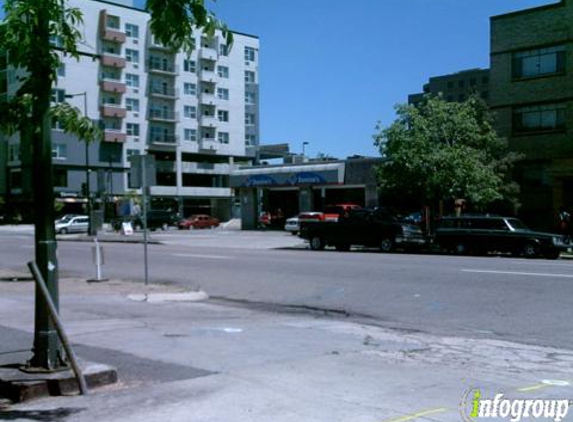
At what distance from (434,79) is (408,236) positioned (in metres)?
136

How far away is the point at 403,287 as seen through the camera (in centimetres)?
1581

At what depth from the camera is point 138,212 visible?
6669 cm

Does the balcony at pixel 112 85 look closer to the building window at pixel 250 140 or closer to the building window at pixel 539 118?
the building window at pixel 250 140

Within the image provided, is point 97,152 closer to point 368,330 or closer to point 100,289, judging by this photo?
point 100,289

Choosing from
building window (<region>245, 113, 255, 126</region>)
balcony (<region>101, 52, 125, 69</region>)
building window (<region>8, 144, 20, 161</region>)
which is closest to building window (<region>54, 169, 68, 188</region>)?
building window (<region>8, 144, 20, 161</region>)

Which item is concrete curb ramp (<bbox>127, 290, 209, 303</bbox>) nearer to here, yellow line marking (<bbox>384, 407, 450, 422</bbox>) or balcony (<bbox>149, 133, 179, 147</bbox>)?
yellow line marking (<bbox>384, 407, 450, 422</bbox>)

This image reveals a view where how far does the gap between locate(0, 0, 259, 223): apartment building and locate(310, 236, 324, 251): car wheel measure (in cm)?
4141

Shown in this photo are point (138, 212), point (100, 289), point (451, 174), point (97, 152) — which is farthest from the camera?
point (97, 152)

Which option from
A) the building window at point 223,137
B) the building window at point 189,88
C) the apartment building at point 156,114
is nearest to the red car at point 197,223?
the apartment building at point 156,114

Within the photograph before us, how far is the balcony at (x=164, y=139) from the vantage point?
286 feet

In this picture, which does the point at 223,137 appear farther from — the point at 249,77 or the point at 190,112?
the point at 249,77

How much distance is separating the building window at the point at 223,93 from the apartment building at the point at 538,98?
58637mm

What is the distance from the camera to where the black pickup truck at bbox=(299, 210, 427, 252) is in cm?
2895

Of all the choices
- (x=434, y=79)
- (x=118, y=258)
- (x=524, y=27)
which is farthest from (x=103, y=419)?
(x=434, y=79)
